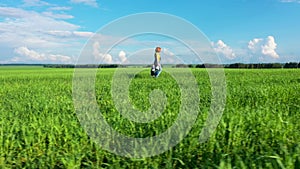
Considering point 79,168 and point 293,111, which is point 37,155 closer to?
point 79,168

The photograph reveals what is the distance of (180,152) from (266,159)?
3.69ft

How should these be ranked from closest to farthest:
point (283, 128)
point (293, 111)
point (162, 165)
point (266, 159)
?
point (266, 159) < point (162, 165) < point (283, 128) < point (293, 111)

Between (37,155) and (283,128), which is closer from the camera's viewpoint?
(37,155)

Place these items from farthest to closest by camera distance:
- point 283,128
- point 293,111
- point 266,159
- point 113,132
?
point 293,111 < point 113,132 < point 283,128 < point 266,159

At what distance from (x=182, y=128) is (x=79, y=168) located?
1.68 meters

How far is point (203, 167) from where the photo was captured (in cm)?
359

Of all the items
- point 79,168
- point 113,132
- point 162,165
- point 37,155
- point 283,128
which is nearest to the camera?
point 79,168

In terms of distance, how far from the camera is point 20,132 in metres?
5.35

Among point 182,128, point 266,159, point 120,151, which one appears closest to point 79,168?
point 120,151

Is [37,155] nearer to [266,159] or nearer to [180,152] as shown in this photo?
[180,152]

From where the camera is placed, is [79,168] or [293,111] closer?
[79,168]

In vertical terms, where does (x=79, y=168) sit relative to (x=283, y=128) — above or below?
below

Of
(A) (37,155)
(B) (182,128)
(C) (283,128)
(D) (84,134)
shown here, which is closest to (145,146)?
(B) (182,128)

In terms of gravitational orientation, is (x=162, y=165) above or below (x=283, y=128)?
below
